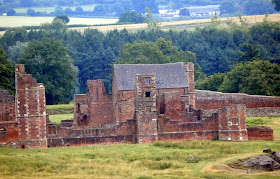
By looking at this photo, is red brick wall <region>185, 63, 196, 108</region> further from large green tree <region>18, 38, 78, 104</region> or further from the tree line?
large green tree <region>18, 38, 78, 104</region>

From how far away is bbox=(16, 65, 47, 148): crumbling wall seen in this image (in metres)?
62.9

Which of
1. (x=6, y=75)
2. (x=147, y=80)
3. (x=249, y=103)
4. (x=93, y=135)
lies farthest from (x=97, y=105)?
(x=6, y=75)

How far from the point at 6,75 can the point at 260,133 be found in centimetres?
3788

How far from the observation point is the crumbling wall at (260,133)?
65250 mm

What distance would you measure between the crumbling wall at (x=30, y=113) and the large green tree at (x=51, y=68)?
3569 centimetres

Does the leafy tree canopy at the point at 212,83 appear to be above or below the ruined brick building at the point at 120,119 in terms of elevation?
above

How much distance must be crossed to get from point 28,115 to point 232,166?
16938mm

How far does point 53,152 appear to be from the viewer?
60531 mm

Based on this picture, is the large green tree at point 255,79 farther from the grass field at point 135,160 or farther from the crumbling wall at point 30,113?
the crumbling wall at point 30,113

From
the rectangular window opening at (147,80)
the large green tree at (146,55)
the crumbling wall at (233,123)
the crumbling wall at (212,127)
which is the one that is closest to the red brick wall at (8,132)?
the crumbling wall at (212,127)

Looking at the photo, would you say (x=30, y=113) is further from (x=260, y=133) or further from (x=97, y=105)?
(x=260, y=133)

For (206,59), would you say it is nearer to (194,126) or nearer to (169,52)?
(169,52)

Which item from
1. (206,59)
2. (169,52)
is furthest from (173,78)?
(206,59)

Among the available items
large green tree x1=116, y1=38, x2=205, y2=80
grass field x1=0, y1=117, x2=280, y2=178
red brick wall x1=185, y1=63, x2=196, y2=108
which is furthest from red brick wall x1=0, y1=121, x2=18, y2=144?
large green tree x1=116, y1=38, x2=205, y2=80
